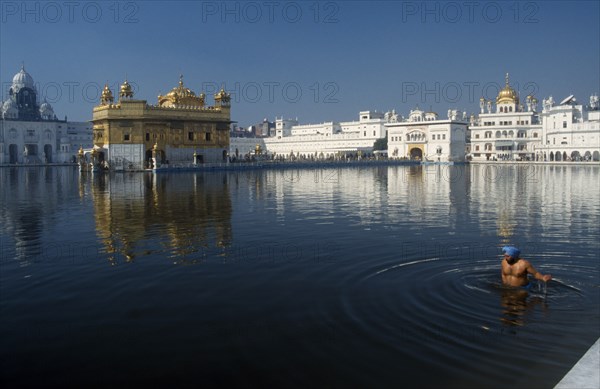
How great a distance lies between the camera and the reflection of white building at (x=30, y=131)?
9059cm

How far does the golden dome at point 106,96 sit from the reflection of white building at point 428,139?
166 ft

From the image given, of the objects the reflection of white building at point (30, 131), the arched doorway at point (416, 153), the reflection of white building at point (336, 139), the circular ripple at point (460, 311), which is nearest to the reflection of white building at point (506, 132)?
the arched doorway at point (416, 153)

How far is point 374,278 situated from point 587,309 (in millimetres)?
3443

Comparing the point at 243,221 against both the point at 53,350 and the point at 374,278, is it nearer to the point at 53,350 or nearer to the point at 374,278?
the point at 374,278

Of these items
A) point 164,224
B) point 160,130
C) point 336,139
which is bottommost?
point 164,224

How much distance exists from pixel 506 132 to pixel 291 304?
304 ft

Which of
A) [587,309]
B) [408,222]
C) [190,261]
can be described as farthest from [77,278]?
[408,222]

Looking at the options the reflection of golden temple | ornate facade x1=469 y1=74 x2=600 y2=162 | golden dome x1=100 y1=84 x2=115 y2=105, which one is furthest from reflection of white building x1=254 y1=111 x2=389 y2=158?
the reflection of golden temple

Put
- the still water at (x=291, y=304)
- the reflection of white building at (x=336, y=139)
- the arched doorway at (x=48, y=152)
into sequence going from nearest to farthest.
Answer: the still water at (x=291, y=304)
the arched doorway at (x=48, y=152)
the reflection of white building at (x=336, y=139)

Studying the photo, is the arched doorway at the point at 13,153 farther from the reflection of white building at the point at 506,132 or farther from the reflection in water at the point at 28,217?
the reflection of white building at the point at 506,132

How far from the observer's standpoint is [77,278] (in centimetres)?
990

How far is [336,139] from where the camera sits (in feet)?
352

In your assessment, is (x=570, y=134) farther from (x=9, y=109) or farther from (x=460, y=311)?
(x=9, y=109)

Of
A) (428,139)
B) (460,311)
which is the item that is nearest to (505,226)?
(460,311)
